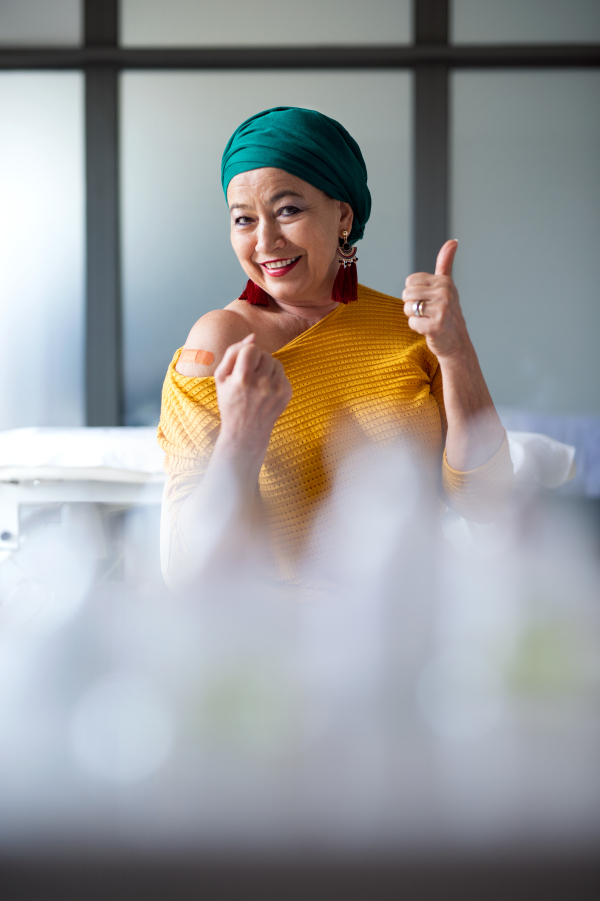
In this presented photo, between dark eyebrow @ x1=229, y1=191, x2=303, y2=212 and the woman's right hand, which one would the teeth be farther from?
the woman's right hand

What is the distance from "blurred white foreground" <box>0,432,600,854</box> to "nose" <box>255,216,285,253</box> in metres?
0.36

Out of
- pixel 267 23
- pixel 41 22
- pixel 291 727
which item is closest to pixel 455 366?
pixel 291 727

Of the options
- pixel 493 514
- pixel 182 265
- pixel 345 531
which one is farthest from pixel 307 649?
pixel 182 265

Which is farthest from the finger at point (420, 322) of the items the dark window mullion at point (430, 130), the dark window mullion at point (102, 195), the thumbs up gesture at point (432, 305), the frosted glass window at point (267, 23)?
the frosted glass window at point (267, 23)

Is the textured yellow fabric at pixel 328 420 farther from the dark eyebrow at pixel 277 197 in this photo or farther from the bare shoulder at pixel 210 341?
the dark eyebrow at pixel 277 197

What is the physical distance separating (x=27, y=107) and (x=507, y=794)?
2979 millimetres

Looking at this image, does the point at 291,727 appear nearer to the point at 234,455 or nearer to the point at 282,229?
the point at 234,455

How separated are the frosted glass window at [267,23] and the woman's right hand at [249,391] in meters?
2.64

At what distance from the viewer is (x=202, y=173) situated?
2564 millimetres

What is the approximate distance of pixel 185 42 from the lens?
2555 mm

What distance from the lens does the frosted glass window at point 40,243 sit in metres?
2.54

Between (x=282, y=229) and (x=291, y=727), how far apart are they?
474 millimetres

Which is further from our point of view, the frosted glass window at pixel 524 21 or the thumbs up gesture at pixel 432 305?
the frosted glass window at pixel 524 21

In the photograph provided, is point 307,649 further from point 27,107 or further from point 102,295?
point 27,107
